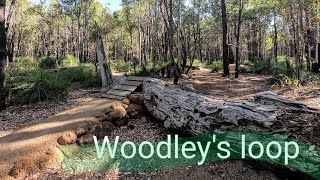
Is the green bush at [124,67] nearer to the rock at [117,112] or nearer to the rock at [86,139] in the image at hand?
the rock at [117,112]

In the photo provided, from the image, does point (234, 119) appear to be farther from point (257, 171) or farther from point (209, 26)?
point (209, 26)

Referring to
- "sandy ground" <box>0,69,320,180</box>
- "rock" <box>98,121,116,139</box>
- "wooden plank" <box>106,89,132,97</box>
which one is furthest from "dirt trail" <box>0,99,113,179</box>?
"wooden plank" <box>106,89,132,97</box>

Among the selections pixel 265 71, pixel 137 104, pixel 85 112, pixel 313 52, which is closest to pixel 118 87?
pixel 137 104

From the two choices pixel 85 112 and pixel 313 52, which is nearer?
pixel 85 112

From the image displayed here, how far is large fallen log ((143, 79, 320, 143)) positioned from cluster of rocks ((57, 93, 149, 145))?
653 mm

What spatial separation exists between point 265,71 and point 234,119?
43.2 feet

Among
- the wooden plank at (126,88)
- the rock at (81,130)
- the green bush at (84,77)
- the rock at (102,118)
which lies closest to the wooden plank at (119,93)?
the wooden plank at (126,88)

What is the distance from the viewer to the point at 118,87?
831 cm

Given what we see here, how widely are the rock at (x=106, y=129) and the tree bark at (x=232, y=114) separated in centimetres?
110

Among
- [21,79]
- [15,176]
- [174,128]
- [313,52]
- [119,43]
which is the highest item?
[119,43]

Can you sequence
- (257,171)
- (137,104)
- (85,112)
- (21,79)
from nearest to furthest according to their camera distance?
(257,171)
(85,112)
(137,104)
(21,79)

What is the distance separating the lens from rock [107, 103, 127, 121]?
645 centimetres

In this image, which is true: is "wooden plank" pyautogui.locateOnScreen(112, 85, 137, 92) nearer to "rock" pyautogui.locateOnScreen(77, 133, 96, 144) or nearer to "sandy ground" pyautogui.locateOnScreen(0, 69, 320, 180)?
"sandy ground" pyautogui.locateOnScreen(0, 69, 320, 180)

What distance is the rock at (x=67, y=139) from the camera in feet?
17.1
